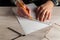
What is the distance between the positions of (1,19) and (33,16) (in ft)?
0.68

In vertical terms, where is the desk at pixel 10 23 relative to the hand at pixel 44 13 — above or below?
below

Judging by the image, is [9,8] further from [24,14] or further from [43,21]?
[43,21]

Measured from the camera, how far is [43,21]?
0.95 metres

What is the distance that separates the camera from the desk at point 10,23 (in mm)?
822

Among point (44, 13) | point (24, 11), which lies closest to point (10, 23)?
point (24, 11)

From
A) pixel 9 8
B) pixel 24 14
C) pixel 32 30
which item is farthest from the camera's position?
pixel 9 8

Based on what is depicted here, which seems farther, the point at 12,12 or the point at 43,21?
the point at 12,12

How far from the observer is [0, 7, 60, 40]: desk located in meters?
0.82

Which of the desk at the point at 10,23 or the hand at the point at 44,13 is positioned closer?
the desk at the point at 10,23

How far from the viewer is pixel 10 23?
3.08 ft

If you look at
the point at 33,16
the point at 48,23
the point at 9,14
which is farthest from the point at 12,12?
the point at 48,23

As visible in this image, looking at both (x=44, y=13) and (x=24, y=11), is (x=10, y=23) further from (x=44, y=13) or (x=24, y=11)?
(x=44, y=13)

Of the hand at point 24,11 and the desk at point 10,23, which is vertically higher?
the hand at point 24,11

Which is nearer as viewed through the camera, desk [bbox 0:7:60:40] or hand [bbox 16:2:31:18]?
desk [bbox 0:7:60:40]
